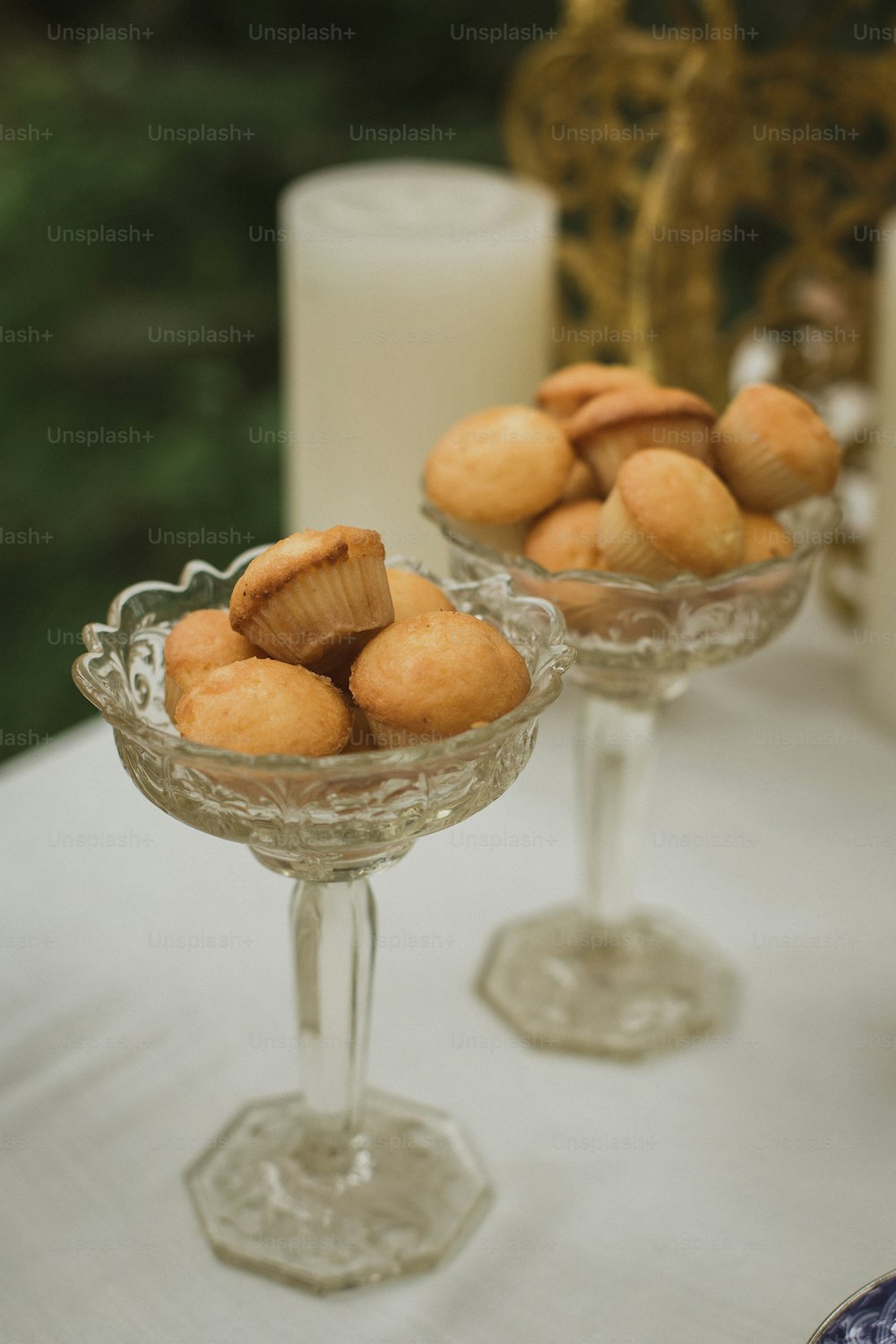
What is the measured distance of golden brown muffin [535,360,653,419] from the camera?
664mm

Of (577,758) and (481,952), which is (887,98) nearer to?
(577,758)

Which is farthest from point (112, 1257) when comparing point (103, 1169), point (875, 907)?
point (875, 907)

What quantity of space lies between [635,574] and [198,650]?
19 centimetres

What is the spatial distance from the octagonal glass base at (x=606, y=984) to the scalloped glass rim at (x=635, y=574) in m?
0.25

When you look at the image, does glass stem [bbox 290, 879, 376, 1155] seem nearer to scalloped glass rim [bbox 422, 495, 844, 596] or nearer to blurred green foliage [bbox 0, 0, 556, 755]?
scalloped glass rim [bbox 422, 495, 844, 596]

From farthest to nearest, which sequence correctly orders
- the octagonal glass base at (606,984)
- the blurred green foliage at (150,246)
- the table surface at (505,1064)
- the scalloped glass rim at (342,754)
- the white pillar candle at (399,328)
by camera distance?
the blurred green foliage at (150,246) < the white pillar candle at (399,328) < the octagonal glass base at (606,984) < the table surface at (505,1064) < the scalloped glass rim at (342,754)

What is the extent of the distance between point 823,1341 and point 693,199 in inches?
28.0

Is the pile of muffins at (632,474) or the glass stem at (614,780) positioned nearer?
the pile of muffins at (632,474)

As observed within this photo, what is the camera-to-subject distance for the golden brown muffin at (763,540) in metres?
0.62

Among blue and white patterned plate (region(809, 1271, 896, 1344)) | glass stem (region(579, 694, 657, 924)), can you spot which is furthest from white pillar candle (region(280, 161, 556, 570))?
blue and white patterned plate (region(809, 1271, 896, 1344))

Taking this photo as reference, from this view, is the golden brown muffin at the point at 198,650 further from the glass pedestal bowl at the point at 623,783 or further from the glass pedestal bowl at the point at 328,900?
the glass pedestal bowl at the point at 623,783

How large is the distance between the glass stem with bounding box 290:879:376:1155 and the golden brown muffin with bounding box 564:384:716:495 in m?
0.22

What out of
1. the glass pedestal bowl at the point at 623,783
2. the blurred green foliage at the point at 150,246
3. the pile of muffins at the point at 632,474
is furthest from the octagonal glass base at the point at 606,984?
the blurred green foliage at the point at 150,246

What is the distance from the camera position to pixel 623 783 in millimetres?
749
